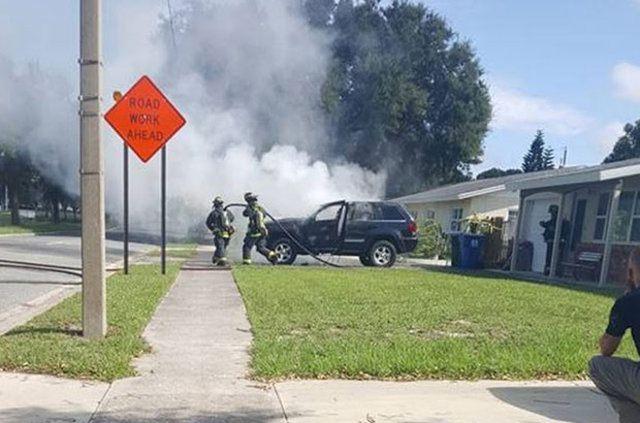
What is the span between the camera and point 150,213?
3394 cm

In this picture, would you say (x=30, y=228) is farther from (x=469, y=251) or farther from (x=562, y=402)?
(x=562, y=402)

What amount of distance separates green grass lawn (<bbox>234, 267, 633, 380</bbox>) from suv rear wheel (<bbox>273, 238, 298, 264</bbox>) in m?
3.87

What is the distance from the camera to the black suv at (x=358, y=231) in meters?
17.6

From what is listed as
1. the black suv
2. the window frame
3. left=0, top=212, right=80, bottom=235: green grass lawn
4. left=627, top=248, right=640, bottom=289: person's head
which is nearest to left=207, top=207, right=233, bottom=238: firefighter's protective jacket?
the black suv

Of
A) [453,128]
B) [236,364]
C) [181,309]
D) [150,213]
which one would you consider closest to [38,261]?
[181,309]

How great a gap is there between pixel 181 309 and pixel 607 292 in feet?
27.2

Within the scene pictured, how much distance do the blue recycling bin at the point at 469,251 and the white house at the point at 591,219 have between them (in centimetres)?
94

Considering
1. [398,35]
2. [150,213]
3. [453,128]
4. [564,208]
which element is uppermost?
[398,35]

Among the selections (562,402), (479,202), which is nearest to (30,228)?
(479,202)

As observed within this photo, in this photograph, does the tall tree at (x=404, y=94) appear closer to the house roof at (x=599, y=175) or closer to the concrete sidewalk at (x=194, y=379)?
the house roof at (x=599, y=175)

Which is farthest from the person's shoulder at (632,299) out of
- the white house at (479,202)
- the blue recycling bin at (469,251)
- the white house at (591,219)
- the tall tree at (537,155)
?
the tall tree at (537,155)

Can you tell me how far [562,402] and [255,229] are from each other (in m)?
11.5

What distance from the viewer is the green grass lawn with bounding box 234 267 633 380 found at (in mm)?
6113

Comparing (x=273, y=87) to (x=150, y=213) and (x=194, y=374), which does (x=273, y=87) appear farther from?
(x=194, y=374)
